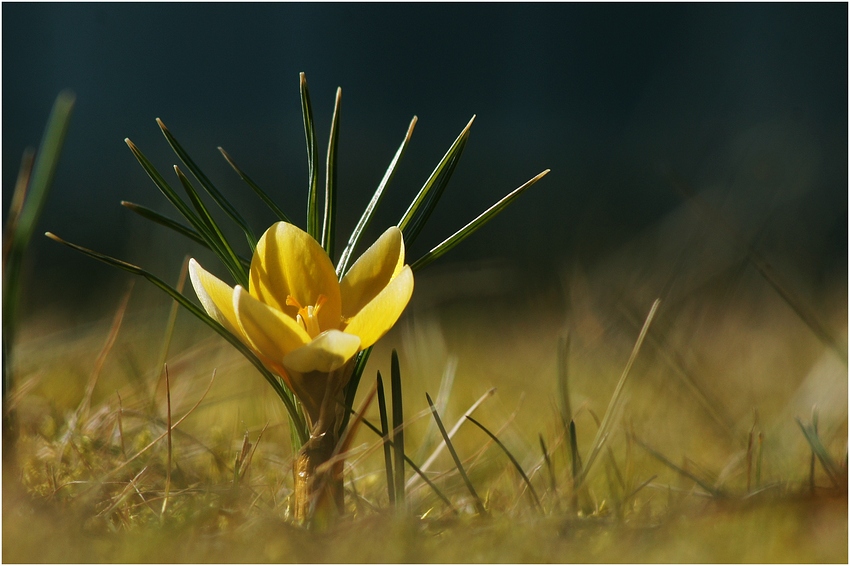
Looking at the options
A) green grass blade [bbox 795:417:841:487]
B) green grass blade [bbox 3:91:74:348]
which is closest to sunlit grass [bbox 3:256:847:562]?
green grass blade [bbox 795:417:841:487]

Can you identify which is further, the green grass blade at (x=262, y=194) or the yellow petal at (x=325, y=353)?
the green grass blade at (x=262, y=194)

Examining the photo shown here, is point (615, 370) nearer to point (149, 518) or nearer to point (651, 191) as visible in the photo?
point (149, 518)

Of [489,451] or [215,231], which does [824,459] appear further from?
[215,231]

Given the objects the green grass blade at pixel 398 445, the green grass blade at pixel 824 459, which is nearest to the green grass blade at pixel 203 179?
Answer: the green grass blade at pixel 398 445

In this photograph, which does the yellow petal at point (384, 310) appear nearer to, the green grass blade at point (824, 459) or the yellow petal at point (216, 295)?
the yellow petal at point (216, 295)

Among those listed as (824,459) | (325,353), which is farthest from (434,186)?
(824,459)
